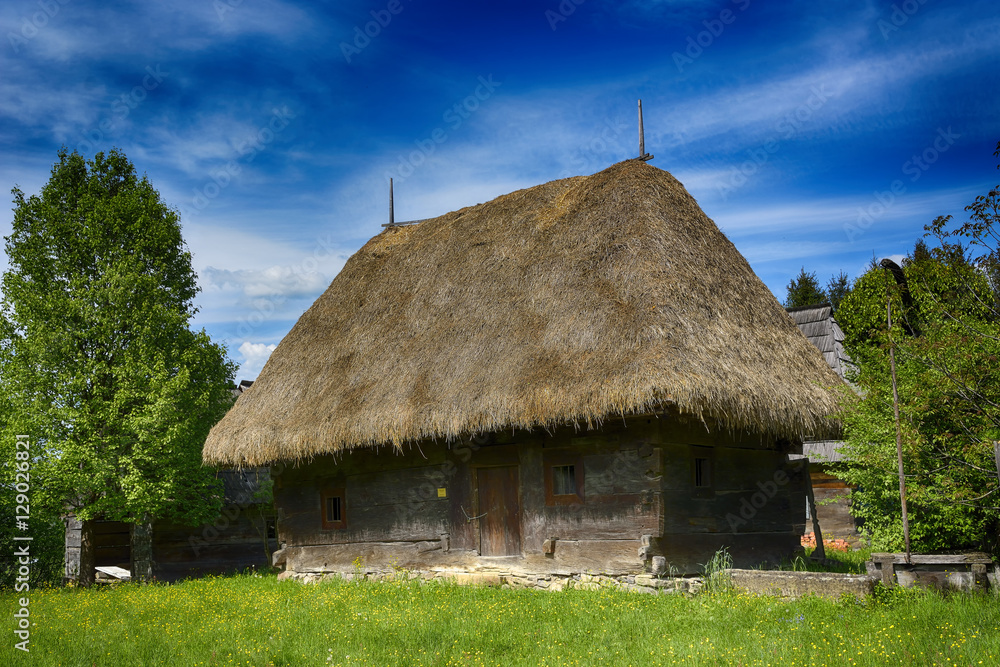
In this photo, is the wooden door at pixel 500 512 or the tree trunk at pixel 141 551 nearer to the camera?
the wooden door at pixel 500 512

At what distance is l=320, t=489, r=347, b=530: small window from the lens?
1331 cm

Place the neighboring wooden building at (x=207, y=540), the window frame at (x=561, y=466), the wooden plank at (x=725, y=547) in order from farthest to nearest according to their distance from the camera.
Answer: the neighboring wooden building at (x=207, y=540)
the window frame at (x=561, y=466)
the wooden plank at (x=725, y=547)

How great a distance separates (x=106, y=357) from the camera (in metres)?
14.8

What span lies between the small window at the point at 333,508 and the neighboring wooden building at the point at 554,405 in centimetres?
3

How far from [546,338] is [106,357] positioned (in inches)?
364

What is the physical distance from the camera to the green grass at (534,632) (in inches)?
242

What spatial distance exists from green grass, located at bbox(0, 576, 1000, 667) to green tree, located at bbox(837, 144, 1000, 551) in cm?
157
